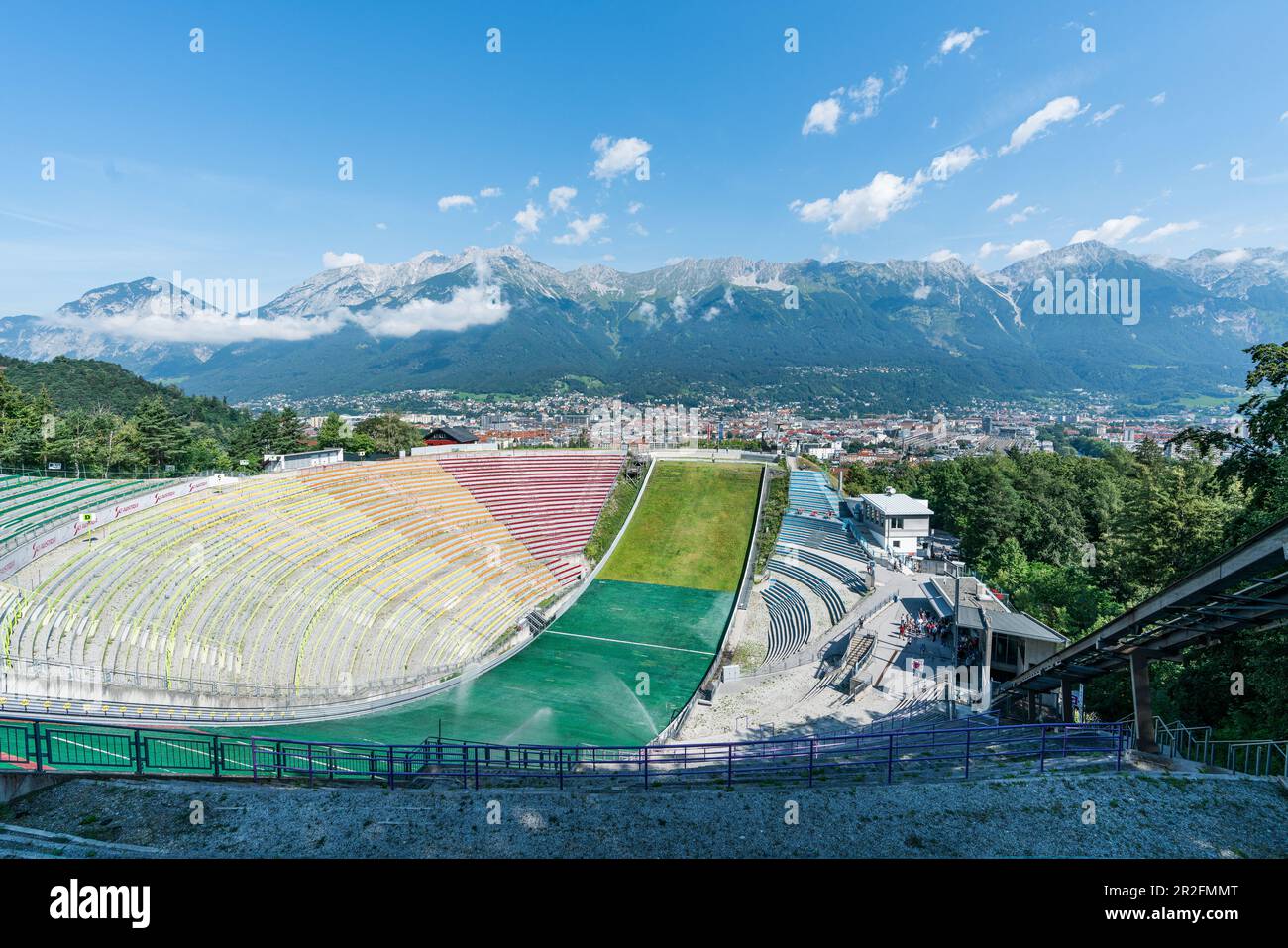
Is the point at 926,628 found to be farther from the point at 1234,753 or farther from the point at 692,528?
the point at 692,528

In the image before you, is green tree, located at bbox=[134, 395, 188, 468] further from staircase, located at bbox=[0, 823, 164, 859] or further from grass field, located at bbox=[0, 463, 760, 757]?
staircase, located at bbox=[0, 823, 164, 859]

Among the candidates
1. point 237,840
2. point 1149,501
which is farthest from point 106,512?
point 1149,501

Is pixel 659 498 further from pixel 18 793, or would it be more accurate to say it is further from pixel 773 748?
pixel 18 793

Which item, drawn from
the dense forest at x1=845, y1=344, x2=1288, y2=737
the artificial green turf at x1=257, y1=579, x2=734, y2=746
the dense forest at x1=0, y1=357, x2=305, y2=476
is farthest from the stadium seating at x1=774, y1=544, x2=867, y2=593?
the dense forest at x1=0, y1=357, x2=305, y2=476

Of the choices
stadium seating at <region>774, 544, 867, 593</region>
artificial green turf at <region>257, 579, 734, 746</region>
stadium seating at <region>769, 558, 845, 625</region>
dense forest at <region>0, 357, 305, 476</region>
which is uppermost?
dense forest at <region>0, 357, 305, 476</region>

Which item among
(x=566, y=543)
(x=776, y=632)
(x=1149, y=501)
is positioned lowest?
(x=776, y=632)

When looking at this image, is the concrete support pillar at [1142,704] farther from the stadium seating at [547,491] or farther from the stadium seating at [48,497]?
the stadium seating at [48,497]

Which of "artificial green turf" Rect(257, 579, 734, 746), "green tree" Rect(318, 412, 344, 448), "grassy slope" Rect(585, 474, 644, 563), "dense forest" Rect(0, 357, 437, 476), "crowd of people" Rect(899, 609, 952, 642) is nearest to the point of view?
"artificial green turf" Rect(257, 579, 734, 746)
